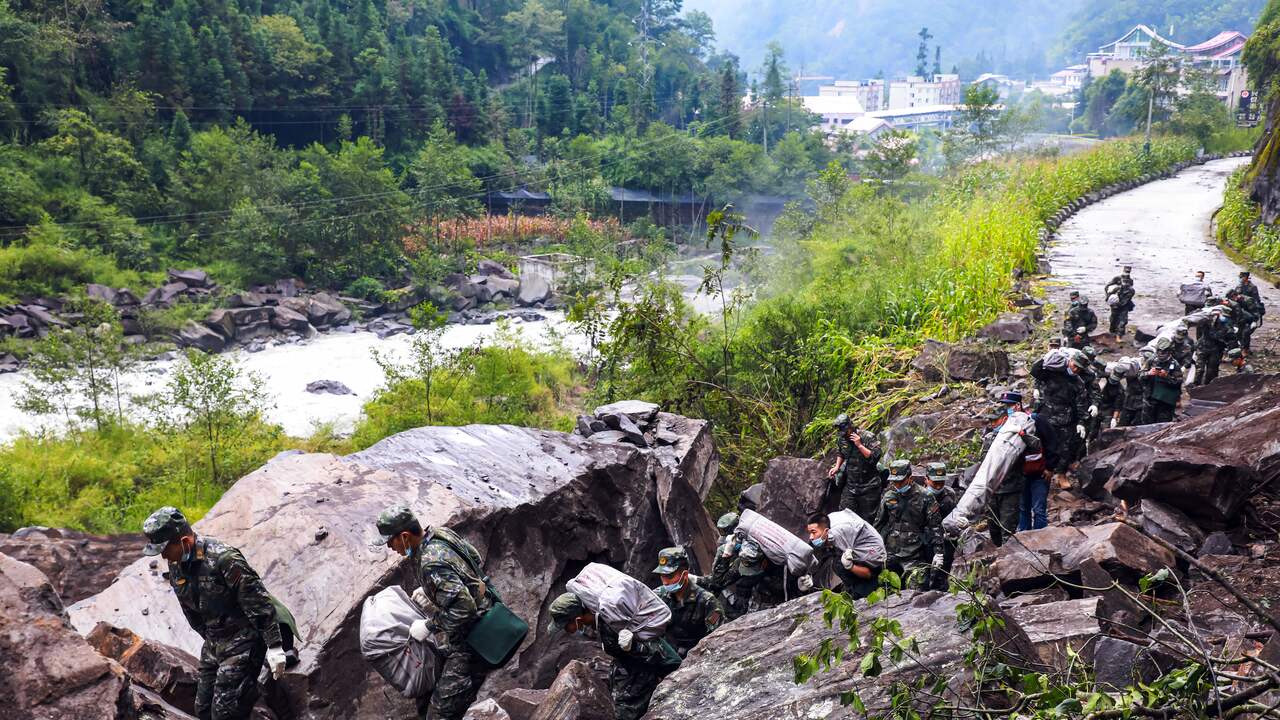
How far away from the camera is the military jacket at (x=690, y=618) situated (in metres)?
5.62

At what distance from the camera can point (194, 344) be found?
3005cm

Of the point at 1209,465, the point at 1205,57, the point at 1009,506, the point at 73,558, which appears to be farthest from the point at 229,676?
the point at 1205,57

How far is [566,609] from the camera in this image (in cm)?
507

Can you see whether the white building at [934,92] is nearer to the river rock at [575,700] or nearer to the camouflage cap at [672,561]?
the camouflage cap at [672,561]

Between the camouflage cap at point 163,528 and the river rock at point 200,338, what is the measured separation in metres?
27.2

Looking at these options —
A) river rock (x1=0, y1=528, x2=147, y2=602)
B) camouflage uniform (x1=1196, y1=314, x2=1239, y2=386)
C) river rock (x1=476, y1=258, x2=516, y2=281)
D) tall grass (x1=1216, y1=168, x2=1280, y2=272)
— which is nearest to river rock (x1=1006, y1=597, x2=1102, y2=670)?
camouflage uniform (x1=1196, y1=314, x2=1239, y2=386)

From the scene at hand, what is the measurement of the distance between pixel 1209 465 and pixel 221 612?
671 cm

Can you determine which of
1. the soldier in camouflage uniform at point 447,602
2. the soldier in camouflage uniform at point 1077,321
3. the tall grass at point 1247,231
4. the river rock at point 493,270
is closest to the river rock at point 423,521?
the soldier in camouflage uniform at point 447,602

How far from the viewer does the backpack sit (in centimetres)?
505

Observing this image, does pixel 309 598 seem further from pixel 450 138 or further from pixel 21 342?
pixel 450 138

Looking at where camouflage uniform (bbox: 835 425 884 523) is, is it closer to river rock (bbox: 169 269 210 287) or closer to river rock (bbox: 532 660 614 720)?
river rock (bbox: 532 660 614 720)

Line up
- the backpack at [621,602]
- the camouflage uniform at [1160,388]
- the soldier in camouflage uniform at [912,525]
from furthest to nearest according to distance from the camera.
→ the camouflage uniform at [1160,388]
the soldier in camouflage uniform at [912,525]
the backpack at [621,602]

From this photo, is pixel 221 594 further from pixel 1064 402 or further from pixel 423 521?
pixel 1064 402

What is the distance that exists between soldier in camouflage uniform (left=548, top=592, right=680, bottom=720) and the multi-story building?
3412 cm
